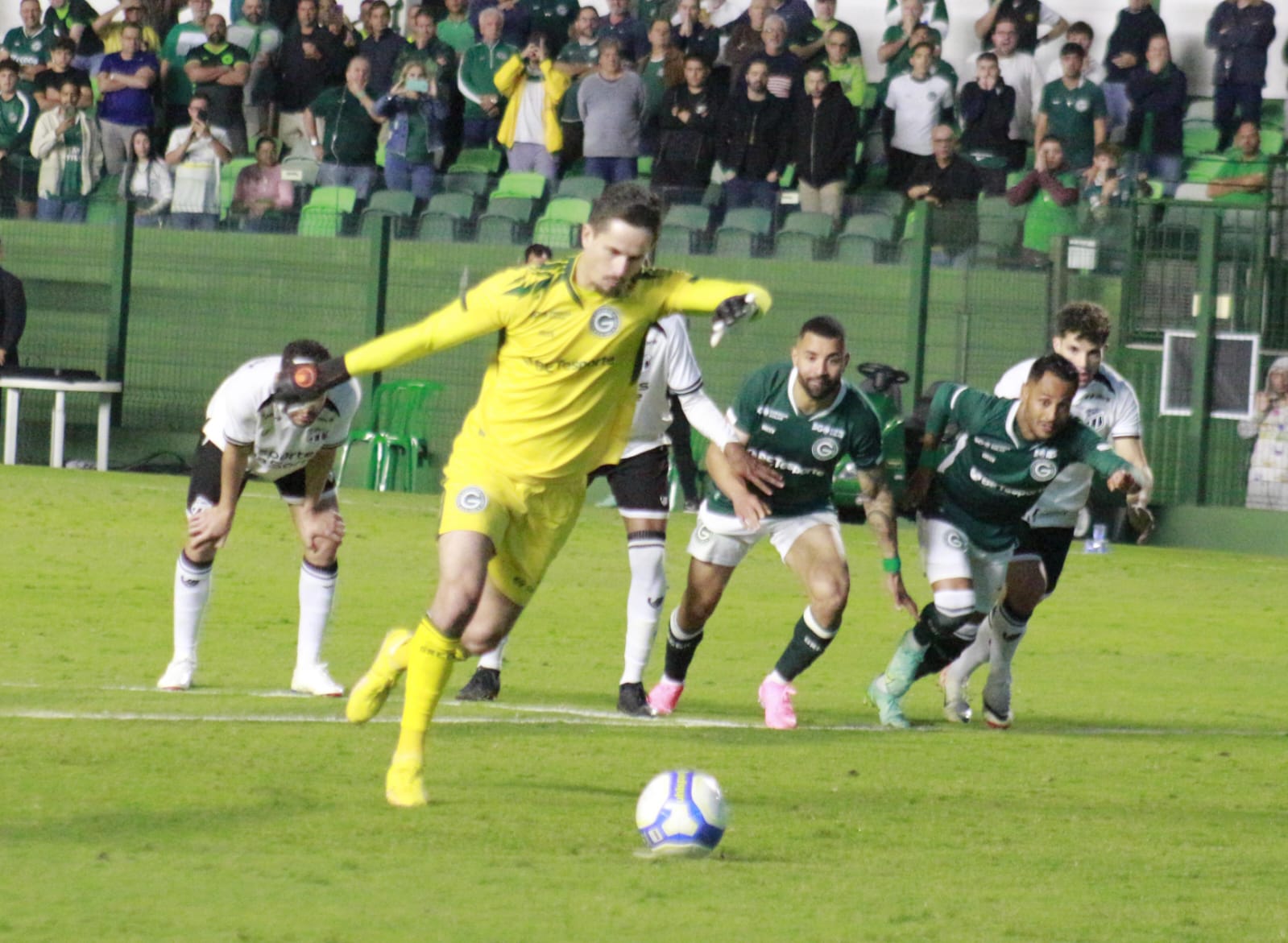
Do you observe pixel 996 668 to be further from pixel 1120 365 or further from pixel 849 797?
pixel 1120 365

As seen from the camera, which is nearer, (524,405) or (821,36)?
(524,405)

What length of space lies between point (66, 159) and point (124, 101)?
812 millimetres

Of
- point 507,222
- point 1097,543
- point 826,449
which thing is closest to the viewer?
point 826,449

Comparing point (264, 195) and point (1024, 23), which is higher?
point (1024, 23)

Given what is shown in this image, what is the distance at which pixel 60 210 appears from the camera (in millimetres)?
21453

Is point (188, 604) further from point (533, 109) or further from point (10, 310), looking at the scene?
point (533, 109)

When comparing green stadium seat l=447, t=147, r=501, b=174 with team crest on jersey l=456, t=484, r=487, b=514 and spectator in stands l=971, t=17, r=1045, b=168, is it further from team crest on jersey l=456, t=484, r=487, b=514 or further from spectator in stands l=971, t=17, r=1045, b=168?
team crest on jersey l=456, t=484, r=487, b=514

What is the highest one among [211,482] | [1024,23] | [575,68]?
[1024,23]

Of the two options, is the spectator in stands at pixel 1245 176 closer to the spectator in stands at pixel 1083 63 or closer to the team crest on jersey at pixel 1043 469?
the spectator in stands at pixel 1083 63

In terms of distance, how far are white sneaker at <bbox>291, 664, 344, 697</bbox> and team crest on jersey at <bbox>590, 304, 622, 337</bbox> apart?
10.8ft

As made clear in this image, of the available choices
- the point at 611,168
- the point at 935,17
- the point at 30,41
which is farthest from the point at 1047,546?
the point at 30,41

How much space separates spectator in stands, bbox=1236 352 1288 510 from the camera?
17891 millimetres

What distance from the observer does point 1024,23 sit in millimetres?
20906

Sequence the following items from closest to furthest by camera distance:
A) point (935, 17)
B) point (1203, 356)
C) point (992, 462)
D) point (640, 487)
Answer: point (992, 462)
point (640, 487)
point (1203, 356)
point (935, 17)
